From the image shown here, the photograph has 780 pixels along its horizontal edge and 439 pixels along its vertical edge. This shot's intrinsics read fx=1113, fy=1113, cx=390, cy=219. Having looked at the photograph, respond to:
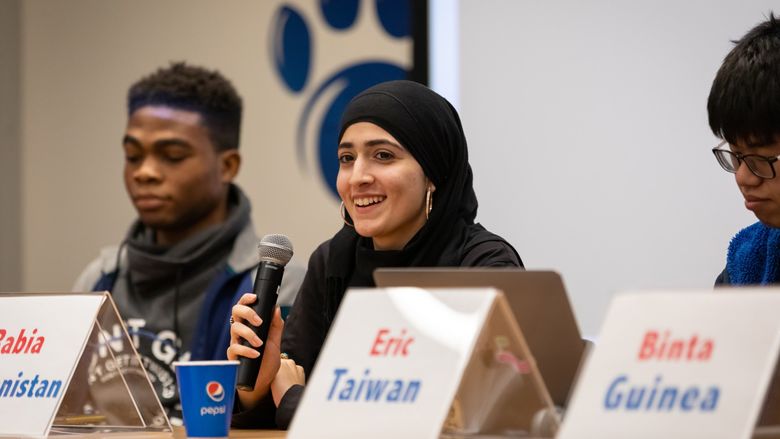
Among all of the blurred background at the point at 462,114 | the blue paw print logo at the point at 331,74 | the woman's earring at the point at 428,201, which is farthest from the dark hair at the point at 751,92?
the blue paw print logo at the point at 331,74

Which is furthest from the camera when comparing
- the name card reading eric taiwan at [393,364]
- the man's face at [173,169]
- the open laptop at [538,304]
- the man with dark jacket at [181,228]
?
the man's face at [173,169]

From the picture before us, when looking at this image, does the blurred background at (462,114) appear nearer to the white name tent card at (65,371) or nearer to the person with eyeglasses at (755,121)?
the person with eyeglasses at (755,121)

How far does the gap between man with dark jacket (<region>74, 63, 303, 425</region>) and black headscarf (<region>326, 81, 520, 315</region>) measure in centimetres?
90

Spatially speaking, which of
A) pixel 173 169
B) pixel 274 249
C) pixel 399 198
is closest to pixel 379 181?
pixel 399 198

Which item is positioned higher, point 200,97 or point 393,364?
point 393,364

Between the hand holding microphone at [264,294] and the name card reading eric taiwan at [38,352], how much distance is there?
0.22 meters

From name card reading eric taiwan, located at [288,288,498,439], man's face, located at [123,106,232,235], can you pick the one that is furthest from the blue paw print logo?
name card reading eric taiwan, located at [288,288,498,439]

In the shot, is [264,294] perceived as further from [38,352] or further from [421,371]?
[421,371]

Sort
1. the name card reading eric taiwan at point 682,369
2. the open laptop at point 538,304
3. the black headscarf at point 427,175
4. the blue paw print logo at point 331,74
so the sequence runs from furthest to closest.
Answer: the blue paw print logo at point 331,74
the black headscarf at point 427,175
the open laptop at point 538,304
the name card reading eric taiwan at point 682,369

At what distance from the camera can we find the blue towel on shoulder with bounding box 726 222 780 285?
1.81 m

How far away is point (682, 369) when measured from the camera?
907mm

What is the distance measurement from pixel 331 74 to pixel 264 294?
2099mm

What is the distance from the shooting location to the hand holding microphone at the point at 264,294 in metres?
1.51

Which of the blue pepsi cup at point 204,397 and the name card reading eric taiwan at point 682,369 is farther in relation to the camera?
the blue pepsi cup at point 204,397
